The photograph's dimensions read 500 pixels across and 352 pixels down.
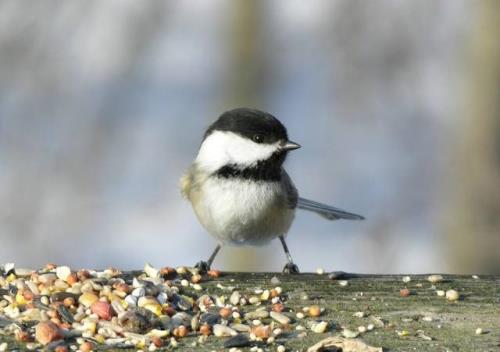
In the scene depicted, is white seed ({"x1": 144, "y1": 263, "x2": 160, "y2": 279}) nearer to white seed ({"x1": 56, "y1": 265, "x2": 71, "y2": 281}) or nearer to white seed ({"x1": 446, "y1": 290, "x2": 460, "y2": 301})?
white seed ({"x1": 56, "y1": 265, "x2": 71, "y2": 281})

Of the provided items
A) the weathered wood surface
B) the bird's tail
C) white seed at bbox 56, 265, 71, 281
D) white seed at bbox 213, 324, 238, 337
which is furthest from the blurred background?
white seed at bbox 213, 324, 238, 337

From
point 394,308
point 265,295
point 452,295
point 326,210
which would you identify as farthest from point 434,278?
point 326,210

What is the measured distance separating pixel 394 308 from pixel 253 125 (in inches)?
42.5

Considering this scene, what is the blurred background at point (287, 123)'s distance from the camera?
509cm

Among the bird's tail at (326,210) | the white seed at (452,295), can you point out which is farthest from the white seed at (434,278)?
the bird's tail at (326,210)

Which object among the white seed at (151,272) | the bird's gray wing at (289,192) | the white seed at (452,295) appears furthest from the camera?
the bird's gray wing at (289,192)

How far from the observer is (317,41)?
7.05 m

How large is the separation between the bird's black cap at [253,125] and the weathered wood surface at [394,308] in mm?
674

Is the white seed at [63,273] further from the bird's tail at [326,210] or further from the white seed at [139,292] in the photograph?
the bird's tail at [326,210]

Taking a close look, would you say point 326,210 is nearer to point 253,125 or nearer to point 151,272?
point 253,125

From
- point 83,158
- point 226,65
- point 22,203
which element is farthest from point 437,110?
point 22,203

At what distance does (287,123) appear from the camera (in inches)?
293

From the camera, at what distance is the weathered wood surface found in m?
2.27

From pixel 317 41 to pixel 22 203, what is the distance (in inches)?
102
